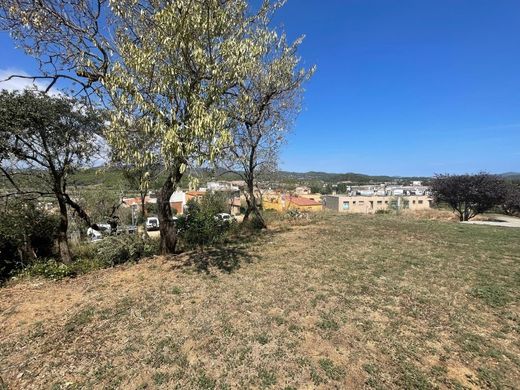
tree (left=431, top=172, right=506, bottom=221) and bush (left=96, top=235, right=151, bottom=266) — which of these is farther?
tree (left=431, top=172, right=506, bottom=221)

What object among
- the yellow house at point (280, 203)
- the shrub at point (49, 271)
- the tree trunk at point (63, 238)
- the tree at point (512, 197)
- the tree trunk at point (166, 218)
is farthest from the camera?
the tree at point (512, 197)

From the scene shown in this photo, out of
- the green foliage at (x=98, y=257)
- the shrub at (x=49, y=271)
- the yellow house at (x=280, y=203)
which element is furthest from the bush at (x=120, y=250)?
the yellow house at (x=280, y=203)

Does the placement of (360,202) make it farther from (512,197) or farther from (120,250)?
(120,250)

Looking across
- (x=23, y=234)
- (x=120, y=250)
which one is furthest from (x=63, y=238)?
(x=120, y=250)

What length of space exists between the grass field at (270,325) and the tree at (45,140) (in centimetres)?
240

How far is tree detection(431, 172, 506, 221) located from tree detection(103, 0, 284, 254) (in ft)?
65.2

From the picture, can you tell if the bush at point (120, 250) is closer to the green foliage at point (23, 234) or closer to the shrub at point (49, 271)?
the shrub at point (49, 271)

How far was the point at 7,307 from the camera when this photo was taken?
4152 millimetres

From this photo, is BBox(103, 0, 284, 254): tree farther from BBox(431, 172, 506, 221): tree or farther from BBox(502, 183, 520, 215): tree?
BBox(502, 183, 520, 215): tree

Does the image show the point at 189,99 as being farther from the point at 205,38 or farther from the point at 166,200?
the point at 166,200

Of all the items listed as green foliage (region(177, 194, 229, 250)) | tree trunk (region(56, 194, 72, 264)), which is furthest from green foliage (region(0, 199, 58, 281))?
green foliage (region(177, 194, 229, 250))

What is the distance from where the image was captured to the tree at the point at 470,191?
18.6 m

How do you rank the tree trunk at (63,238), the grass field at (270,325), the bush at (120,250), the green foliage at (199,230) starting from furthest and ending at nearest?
the green foliage at (199,230) < the tree trunk at (63,238) < the bush at (120,250) < the grass field at (270,325)

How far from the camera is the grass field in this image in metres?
2.70
